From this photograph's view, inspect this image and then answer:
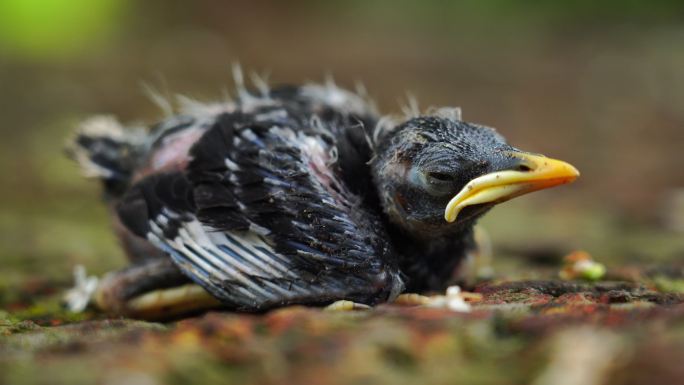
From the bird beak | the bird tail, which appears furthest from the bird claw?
the bird beak

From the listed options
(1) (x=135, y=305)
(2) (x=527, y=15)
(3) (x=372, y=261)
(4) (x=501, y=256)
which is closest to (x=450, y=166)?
(3) (x=372, y=261)

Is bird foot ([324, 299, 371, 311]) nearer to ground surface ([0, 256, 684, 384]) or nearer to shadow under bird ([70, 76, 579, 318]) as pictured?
shadow under bird ([70, 76, 579, 318])

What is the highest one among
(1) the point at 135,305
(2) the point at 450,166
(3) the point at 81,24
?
(3) the point at 81,24

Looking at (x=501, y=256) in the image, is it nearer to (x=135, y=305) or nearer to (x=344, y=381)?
(x=135, y=305)

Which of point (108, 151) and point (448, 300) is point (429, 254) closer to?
point (448, 300)

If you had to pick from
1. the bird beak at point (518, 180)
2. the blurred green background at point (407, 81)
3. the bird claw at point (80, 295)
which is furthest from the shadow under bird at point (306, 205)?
the blurred green background at point (407, 81)
